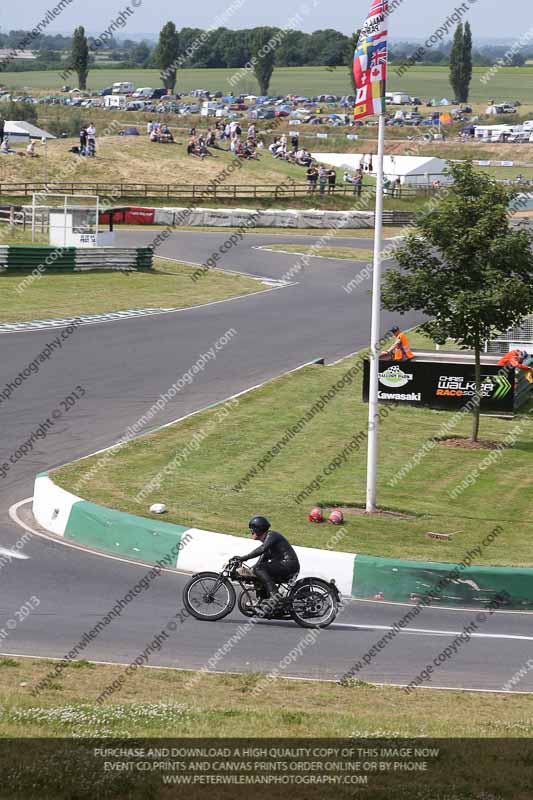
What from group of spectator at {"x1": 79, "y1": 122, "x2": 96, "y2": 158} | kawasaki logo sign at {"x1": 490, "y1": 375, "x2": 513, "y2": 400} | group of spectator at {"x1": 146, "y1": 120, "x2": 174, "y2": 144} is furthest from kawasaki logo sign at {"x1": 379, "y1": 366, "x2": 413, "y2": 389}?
group of spectator at {"x1": 146, "y1": 120, "x2": 174, "y2": 144}

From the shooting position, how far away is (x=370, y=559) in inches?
578

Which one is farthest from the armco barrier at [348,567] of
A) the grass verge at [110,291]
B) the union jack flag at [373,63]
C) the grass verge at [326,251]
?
the grass verge at [326,251]

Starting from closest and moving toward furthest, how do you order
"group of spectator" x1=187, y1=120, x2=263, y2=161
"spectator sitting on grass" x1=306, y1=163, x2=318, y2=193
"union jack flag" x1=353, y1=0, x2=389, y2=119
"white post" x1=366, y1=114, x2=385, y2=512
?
1. "union jack flag" x1=353, y1=0, x2=389, y2=119
2. "white post" x1=366, y1=114, x2=385, y2=512
3. "spectator sitting on grass" x1=306, y1=163, x2=318, y2=193
4. "group of spectator" x1=187, y1=120, x2=263, y2=161

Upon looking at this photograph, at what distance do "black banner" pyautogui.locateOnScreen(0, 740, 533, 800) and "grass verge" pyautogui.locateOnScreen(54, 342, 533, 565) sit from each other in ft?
23.7

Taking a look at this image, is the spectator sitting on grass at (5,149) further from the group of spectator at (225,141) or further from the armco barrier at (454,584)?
the armco barrier at (454,584)

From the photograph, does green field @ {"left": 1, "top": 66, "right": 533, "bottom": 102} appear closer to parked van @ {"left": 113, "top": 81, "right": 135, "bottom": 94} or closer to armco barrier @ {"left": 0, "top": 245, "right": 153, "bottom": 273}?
parked van @ {"left": 113, "top": 81, "right": 135, "bottom": 94}

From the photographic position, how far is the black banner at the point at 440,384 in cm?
2581

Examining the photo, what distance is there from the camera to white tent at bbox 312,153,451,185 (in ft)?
254

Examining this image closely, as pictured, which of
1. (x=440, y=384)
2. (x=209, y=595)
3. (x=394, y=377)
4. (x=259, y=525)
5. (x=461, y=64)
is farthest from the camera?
(x=461, y=64)

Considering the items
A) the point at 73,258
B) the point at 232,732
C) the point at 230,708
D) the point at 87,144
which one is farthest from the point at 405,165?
the point at 232,732

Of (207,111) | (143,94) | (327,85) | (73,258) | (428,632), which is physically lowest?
(428,632)

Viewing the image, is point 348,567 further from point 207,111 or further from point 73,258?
point 207,111

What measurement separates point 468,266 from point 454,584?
30.2 feet

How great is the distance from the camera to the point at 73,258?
41.5 m
